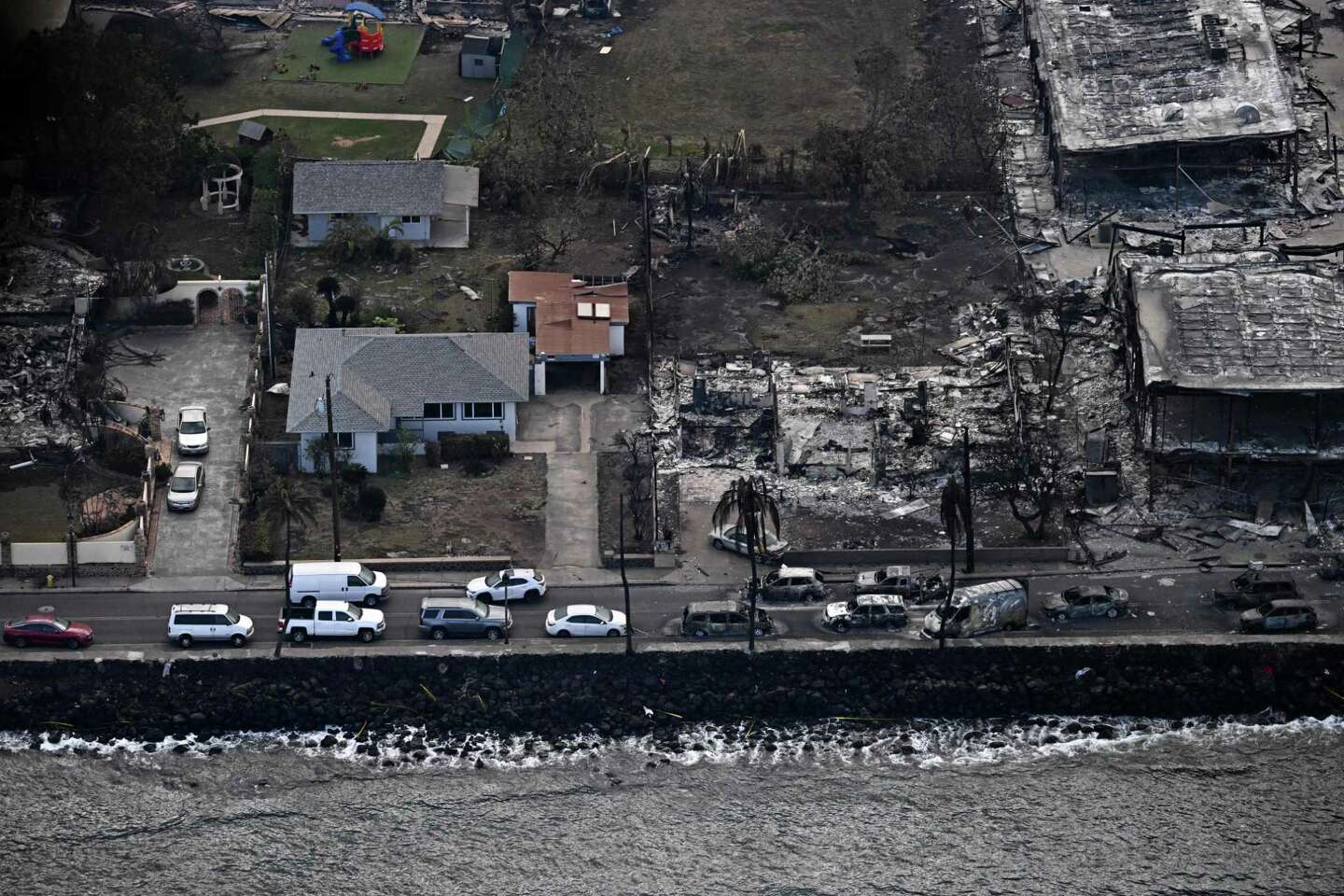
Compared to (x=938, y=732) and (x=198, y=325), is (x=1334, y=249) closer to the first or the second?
(x=938, y=732)

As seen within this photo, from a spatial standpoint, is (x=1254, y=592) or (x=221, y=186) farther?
(x=221, y=186)

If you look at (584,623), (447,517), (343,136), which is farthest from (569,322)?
(343,136)

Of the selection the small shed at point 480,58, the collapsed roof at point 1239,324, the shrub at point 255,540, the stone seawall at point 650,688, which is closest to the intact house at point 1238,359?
the collapsed roof at point 1239,324

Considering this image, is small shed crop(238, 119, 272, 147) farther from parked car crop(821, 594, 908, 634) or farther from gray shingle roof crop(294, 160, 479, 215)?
parked car crop(821, 594, 908, 634)

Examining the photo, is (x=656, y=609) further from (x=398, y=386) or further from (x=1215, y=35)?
(x=1215, y=35)

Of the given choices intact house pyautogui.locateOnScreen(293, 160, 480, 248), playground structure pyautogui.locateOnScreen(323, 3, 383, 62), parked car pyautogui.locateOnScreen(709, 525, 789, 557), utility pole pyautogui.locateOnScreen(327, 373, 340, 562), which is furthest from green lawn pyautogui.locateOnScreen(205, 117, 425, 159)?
parked car pyautogui.locateOnScreen(709, 525, 789, 557)

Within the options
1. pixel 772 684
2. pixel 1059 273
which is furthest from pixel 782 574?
pixel 1059 273

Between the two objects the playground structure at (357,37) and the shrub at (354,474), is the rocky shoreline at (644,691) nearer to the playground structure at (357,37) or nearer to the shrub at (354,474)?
the shrub at (354,474)
